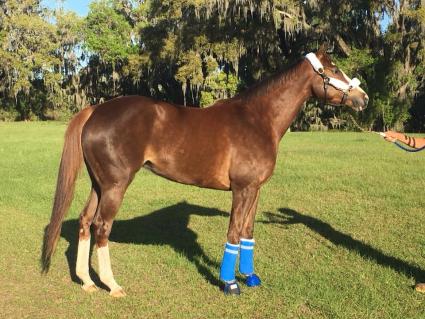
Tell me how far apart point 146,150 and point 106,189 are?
1.75ft

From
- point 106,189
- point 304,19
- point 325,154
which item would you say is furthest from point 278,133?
point 304,19

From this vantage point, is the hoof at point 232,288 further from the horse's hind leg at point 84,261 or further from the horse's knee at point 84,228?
the horse's knee at point 84,228

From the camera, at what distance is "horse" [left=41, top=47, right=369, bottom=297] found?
4.38 metres

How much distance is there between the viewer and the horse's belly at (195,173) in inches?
176

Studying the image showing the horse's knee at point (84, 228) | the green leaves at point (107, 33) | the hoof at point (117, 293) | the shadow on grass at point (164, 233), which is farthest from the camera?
the green leaves at point (107, 33)

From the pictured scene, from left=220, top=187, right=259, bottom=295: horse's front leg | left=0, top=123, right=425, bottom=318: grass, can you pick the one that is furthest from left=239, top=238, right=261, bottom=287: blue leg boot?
left=220, top=187, right=259, bottom=295: horse's front leg

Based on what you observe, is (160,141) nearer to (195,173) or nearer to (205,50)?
(195,173)

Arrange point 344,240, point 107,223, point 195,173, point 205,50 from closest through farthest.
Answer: point 107,223, point 195,173, point 344,240, point 205,50

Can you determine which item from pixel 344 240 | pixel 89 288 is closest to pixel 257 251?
pixel 344 240

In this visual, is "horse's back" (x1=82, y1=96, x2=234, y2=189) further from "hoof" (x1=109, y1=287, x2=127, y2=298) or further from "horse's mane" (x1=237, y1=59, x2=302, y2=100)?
"hoof" (x1=109, y1=287, x2=127, y2=298)

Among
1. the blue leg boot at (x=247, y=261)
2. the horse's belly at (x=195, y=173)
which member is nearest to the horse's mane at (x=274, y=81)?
the horse's belly at (x=195, y=173)

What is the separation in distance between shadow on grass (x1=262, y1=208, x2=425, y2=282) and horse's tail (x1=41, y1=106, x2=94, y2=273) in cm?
357

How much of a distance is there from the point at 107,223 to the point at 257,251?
7.42 feet

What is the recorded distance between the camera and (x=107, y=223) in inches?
172
